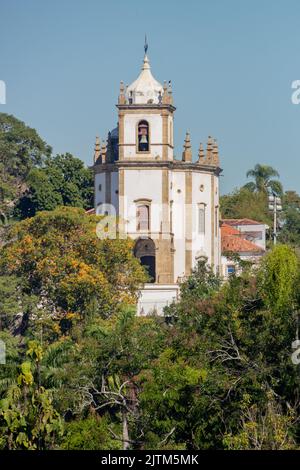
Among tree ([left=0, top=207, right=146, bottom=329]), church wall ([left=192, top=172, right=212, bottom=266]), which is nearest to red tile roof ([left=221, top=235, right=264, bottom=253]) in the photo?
church wall ([left=192, top=172, right=212, bottom=266])

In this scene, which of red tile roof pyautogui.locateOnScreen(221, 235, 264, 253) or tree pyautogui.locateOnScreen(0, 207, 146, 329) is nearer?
tree pyautogui.locateOnScreen(0, 207, 146, 329)

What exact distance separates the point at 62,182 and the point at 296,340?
45561mm

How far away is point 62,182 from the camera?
301 ft

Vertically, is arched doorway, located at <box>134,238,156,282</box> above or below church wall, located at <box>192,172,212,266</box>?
below

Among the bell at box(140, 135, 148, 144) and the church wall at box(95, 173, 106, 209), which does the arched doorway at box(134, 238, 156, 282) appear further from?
the bell at box(140, 135, 148, 144)

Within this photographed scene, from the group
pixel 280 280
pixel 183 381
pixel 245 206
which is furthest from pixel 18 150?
pixel 183 381

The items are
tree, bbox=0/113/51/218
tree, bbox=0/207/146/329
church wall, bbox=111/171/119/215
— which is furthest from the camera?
tree, bbox=0/113/51/218

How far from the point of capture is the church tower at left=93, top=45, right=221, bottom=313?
8262 cm

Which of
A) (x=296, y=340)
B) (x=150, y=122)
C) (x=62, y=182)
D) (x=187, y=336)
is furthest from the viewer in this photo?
(x=62, y=182)

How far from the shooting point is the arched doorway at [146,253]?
273 feet

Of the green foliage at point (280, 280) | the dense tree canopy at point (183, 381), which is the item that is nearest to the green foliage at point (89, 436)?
the dense tree canopy at point (183, 381)

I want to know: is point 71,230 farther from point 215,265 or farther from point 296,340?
point 296,340

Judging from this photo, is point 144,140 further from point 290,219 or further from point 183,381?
point 183,381
